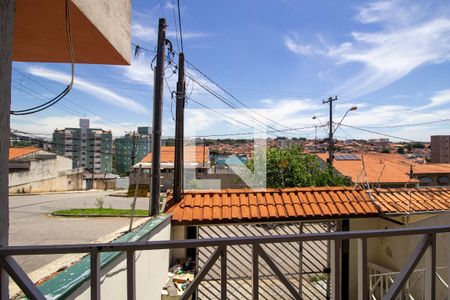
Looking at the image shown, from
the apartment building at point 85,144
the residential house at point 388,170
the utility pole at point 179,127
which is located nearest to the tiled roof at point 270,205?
the utility pole at point 179,127

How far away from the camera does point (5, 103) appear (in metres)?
1.22

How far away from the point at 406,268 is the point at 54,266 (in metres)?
2.26

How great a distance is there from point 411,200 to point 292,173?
885cm

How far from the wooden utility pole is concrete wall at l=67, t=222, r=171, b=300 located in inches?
30.0

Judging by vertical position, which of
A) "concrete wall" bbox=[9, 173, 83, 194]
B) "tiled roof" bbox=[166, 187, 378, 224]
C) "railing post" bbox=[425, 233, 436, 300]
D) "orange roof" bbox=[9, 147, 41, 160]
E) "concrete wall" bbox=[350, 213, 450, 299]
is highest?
"orange roof" bbox=[9, 147, 41, 160]

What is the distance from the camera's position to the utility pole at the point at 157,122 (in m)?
4.96

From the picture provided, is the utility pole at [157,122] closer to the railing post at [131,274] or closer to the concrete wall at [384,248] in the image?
the concrete wall at [384,248]

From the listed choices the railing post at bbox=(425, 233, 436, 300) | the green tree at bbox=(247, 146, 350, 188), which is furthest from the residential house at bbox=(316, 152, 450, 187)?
the railing post at bbox=(425, 233, 436, 300)

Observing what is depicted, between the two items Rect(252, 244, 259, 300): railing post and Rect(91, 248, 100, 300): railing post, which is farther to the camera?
Rect(252, 244, 259, 300): railing post

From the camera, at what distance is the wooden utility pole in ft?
3.93

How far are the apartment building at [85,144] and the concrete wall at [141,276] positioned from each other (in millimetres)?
21880

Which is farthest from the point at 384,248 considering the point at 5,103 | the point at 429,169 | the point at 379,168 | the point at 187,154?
Answer: the point at 429,169

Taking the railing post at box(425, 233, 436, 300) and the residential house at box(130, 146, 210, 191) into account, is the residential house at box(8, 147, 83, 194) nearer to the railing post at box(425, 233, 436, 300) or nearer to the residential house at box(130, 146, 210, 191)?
the residential house at box(130, 146, 210, 191)

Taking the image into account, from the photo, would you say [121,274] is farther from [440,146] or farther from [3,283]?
[440,146]
